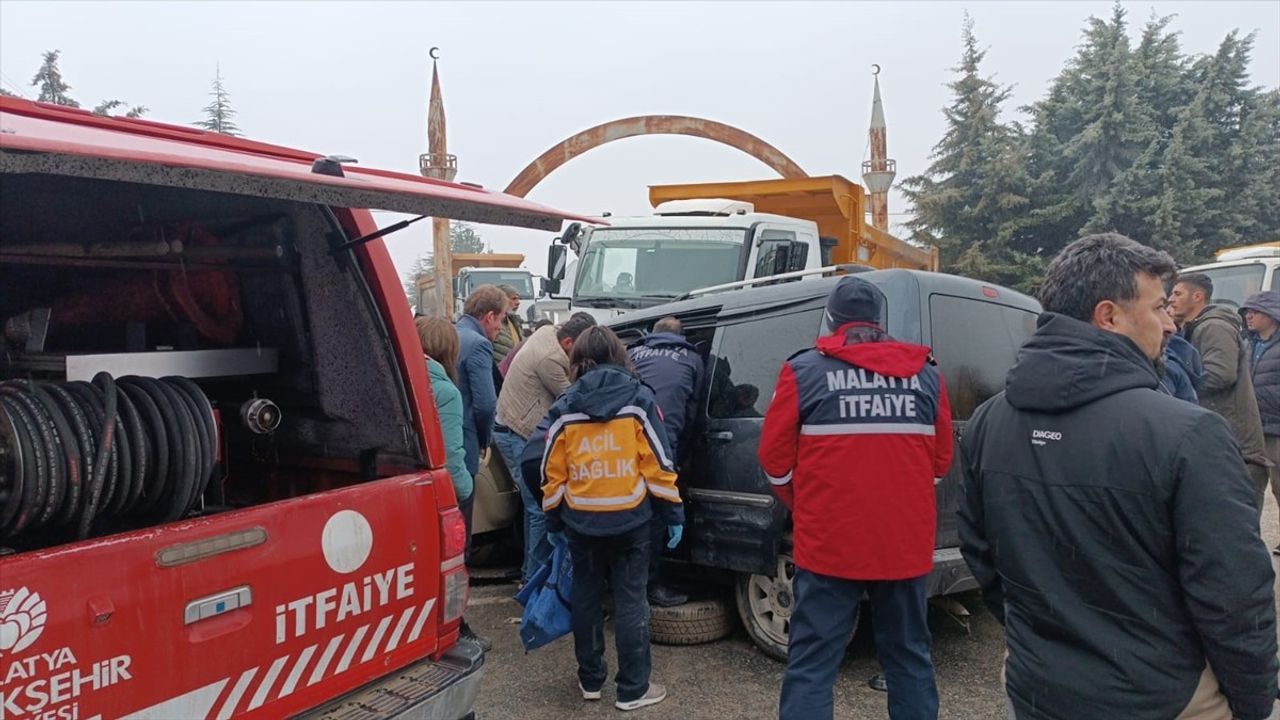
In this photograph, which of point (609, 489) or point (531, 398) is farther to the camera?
point (531, 398)

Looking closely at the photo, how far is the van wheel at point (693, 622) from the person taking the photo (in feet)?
15.0

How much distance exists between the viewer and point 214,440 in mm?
2596

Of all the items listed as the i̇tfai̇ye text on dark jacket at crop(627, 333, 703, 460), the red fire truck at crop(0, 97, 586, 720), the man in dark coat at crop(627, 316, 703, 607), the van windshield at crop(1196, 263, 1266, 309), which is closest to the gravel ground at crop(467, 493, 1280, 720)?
the man in dark coat at crop(627, 316, 703, 607)

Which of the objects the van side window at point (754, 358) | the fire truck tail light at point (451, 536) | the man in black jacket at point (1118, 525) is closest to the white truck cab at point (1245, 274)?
the van side window at point (754, 358)

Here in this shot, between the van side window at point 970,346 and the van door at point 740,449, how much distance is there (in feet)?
1.83

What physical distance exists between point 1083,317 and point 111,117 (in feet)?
8.19

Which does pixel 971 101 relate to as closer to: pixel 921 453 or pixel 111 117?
pixel 921 453

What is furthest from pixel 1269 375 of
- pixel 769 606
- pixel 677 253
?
pixel 677 253

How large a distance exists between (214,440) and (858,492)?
2085 mm

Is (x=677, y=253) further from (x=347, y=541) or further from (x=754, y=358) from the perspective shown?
(x=347, y=541)

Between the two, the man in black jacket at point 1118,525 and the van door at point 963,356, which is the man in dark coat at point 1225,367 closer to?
the van door at point 963,356

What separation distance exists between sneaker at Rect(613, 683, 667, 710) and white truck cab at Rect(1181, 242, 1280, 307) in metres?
9.49

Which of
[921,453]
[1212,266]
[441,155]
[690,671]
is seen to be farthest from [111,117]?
[441,155]

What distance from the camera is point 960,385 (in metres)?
4.00
